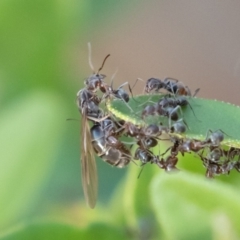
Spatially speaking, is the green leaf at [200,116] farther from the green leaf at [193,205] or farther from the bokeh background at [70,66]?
the bokeh background at [70,66]

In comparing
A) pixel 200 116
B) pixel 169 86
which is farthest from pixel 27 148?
pixel 200 116

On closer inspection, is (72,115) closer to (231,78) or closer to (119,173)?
(119,173)

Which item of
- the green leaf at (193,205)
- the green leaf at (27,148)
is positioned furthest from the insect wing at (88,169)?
the green leaf at (27,148)

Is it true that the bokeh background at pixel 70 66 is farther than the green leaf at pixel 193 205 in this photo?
Yes

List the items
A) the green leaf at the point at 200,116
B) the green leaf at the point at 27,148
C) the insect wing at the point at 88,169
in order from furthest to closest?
the green leaf at the point at 27,148
the insect wing at the point at 88,169
the green leaf at the point at 200,116

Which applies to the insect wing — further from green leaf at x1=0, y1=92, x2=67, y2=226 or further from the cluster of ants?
green leaf at x1=0, y1=92, x2=67, y2=226

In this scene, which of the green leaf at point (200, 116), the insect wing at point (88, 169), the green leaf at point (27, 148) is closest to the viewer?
the green leaf at point (200, 116)

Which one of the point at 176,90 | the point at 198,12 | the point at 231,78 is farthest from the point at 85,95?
the point at 198,12
